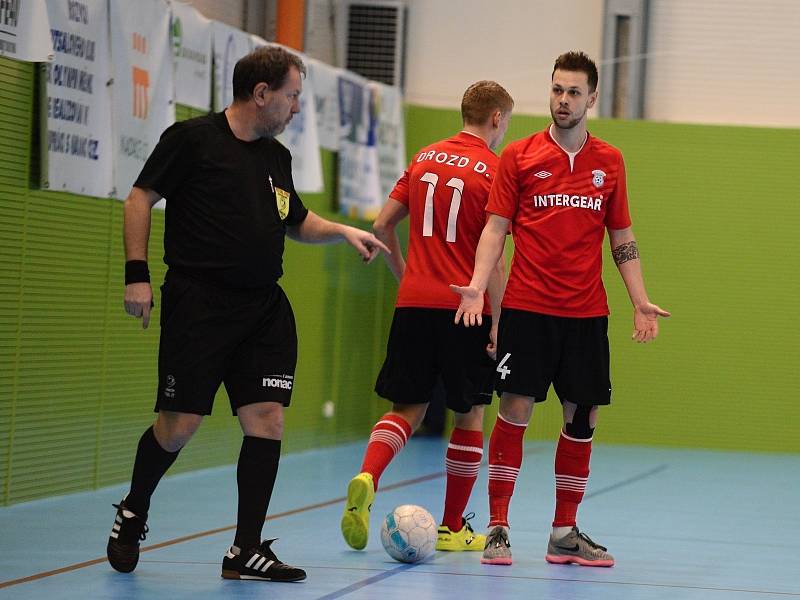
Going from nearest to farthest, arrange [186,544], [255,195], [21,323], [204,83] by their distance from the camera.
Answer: [255,195] → [186,544] → [21,323] → [204,83]

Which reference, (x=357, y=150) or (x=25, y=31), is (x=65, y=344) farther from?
(x=357, y=150)

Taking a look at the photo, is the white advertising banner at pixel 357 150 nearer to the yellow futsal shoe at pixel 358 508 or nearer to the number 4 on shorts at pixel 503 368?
the number 4 on shorts at pixel 503 368

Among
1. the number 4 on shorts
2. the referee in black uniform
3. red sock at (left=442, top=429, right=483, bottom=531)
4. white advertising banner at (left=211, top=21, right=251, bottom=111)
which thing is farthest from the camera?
white advertising banner at (left=211, top=21, right=251, bottom=111)

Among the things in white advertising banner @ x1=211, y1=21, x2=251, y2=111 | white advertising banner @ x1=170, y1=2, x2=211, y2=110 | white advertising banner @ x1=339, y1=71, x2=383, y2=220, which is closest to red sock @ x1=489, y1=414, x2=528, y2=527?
white advertising banner @ x1=170, y1=2, x2=211, y2=110

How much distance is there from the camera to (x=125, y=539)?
4715mm

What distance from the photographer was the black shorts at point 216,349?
4602 mm

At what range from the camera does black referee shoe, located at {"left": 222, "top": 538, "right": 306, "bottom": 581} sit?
471 cm

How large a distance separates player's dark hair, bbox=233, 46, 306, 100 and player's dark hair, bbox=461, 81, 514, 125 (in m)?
1.16

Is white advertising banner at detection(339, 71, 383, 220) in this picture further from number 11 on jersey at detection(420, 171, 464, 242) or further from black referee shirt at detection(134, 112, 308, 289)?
black referee shirt at detection(134, 112, 308, 289)

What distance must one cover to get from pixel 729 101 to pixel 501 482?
8.01m

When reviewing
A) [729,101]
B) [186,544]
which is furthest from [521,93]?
[186,544]

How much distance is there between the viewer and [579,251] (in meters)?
5.28

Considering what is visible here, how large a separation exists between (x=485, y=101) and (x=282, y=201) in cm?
120

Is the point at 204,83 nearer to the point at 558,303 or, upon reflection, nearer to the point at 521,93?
the point at 558,303
